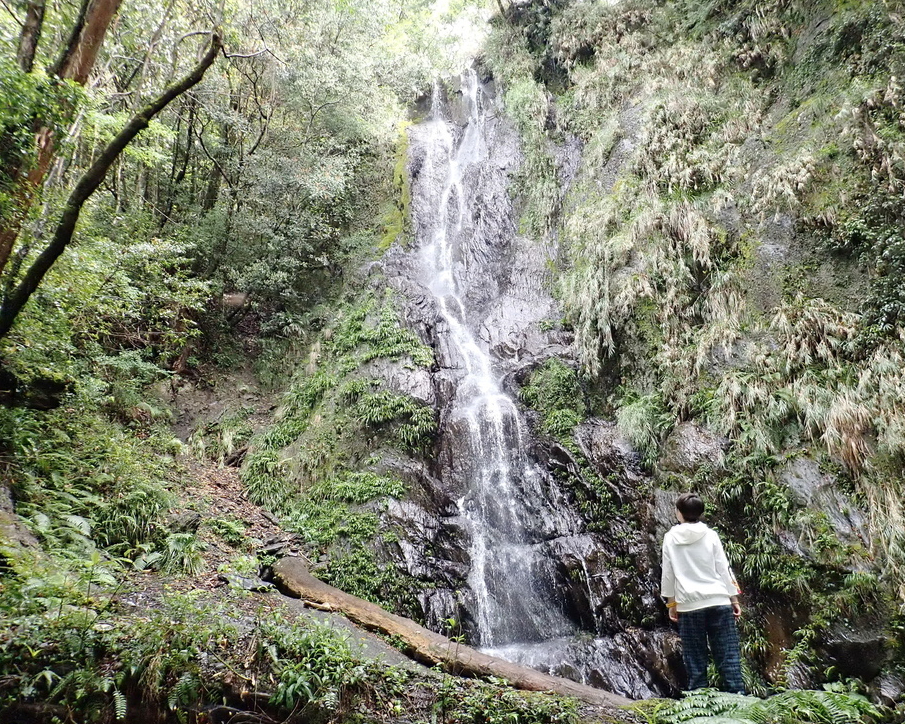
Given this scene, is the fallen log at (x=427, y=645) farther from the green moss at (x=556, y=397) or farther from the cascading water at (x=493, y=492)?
the green moss at (x=556, y=397)

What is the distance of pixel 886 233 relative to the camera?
6.90 meters

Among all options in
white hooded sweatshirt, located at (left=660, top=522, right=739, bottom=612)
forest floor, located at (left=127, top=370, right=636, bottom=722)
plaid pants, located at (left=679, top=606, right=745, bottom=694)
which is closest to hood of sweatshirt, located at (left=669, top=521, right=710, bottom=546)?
white hooded sweatshirt, located at (left=660, top=522, right=739, bottom=612)

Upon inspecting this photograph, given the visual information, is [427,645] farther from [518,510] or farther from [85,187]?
[85,187]

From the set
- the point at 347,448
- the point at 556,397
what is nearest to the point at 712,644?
the point at 556,397

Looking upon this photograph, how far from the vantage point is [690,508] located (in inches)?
171

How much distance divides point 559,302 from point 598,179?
3.49 metres

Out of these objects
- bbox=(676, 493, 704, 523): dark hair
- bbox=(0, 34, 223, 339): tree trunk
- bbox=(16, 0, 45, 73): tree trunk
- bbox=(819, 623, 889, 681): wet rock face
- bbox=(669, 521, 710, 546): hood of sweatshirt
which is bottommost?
bbox=(819, 623, 889, 681): wet rock face

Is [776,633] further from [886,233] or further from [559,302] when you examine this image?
A: [559,302]

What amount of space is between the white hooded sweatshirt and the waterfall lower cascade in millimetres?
2947

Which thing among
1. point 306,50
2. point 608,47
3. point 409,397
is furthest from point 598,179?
point 306,50

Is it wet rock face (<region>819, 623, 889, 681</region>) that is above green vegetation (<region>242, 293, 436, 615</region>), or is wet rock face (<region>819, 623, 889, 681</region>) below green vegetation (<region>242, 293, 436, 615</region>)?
below

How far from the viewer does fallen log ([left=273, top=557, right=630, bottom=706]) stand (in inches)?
186

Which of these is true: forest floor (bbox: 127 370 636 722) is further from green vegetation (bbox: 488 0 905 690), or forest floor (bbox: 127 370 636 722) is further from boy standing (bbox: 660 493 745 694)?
green vegetation (bbox: 488 0 905 690)

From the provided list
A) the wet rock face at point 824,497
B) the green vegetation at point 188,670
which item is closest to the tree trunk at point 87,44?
the green vegetation at point 188,670
